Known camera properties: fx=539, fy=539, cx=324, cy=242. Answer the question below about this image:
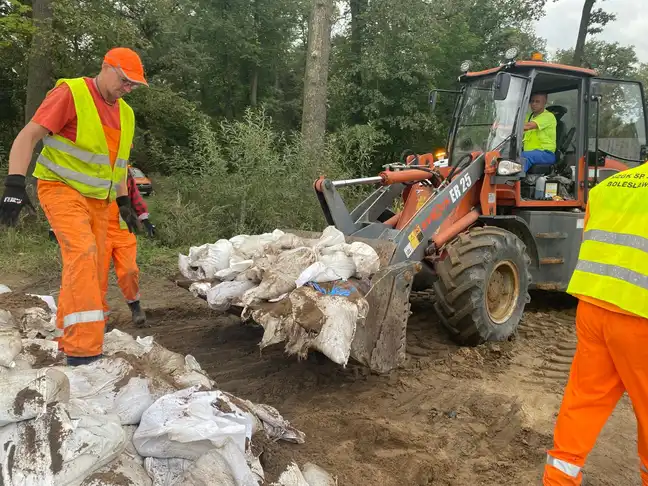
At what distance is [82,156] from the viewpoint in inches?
132

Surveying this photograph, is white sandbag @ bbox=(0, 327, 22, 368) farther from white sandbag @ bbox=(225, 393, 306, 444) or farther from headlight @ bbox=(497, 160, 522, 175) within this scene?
headlight @ bbox=(497, 160, 522, 175)

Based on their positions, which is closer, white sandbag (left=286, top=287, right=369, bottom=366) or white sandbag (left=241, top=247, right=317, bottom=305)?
white sandbag (left=286, top=287, right=369, bottom=366)

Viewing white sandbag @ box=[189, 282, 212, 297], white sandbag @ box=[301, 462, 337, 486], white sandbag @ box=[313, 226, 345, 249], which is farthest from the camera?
white sandbag @ box=[189, 282, 212, 297]

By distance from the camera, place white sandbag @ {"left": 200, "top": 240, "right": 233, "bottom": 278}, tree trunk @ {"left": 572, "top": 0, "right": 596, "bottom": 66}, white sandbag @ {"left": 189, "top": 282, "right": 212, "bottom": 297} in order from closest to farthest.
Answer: white sandbag @ {"left": 189, "top": 282, "right": 212, "bottom": 297}, white sandbag @ {"left": 200, "top": 240, "right": 233, "bottom": 278}, tree trunk @ {"left": 572, "top": 0, "right": 596, "bottom": 66}

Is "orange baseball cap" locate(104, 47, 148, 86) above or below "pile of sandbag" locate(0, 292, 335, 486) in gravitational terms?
above

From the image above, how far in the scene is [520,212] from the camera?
5.52m

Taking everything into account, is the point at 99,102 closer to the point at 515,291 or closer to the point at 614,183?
the point at 614,183

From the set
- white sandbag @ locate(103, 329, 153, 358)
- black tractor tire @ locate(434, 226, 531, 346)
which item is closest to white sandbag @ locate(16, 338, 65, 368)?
white sandbag @ locate(103, 329, 153, 358)

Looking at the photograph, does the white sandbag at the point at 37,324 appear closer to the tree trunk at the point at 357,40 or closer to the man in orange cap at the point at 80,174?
the man in orange cap at the point at 80,174

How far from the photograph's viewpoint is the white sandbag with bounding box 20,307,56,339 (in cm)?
375

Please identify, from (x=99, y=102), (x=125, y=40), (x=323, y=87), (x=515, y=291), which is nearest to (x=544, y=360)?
(x=515, y=291)

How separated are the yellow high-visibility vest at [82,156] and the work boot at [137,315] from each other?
1.68 metres

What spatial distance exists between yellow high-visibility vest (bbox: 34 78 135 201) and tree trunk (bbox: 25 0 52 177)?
7.20 meters

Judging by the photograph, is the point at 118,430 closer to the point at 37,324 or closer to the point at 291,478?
the point at 291,478
